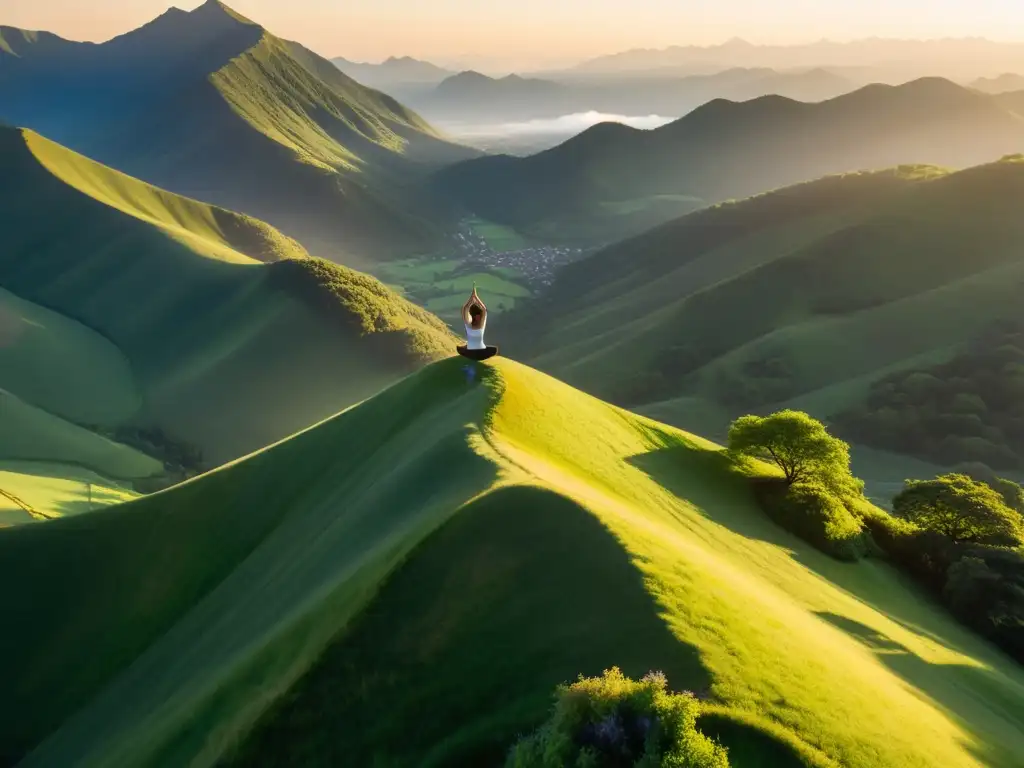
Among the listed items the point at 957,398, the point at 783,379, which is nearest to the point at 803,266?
the point at 783,379

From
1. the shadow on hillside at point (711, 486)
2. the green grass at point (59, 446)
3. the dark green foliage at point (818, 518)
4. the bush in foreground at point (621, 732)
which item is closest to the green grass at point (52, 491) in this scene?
the green grass at point (59, 446)

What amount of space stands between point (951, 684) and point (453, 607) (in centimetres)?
2270

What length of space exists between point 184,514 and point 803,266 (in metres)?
177

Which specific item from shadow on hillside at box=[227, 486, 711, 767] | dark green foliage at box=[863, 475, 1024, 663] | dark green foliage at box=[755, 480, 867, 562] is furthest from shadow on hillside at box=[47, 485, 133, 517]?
dark green foliage at box=[863, 475, 1024, 663]

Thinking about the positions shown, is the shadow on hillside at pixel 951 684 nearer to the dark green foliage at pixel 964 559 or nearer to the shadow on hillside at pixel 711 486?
the shadow on hillside at pixel 711 486

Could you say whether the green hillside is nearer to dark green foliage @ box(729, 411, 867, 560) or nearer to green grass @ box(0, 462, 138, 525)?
dark green foliage @ box(729, 411, 867, 560)

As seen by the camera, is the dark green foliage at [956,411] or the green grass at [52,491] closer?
the green grass at [52,491]

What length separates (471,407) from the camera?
34.5 metres

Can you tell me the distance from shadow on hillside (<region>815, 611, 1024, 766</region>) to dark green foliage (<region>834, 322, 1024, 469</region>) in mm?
94234

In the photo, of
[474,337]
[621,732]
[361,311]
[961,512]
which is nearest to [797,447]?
[961,512]

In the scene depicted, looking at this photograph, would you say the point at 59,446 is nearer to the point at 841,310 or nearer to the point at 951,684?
Answer: the point at 951,684

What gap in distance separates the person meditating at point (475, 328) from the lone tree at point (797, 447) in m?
20.8

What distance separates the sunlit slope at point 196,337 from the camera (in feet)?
423

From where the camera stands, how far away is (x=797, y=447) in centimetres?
4816
